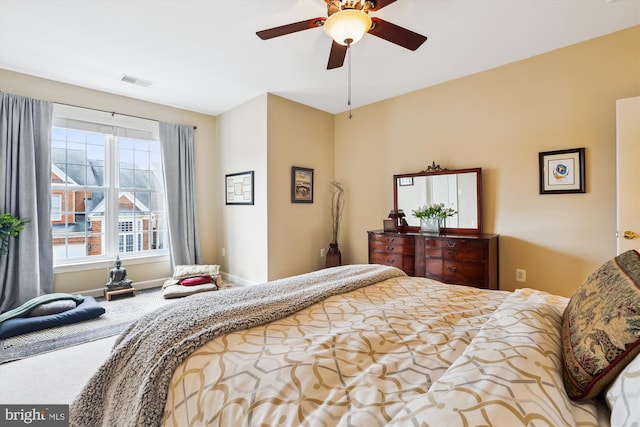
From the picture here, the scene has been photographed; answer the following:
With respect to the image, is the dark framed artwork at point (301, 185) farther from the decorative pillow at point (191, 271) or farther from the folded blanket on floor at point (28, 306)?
the folded blanket on floor at point (28, 306)

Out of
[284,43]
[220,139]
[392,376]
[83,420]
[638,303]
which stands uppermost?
[284,43]

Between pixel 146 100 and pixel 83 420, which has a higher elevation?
pixel 146 100

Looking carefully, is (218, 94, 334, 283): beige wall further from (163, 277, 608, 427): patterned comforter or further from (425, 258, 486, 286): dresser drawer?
(163, 277, 608, 427): patterned comforter

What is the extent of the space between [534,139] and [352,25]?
7.70 ft

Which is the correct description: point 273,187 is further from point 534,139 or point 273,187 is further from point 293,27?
point 534,139

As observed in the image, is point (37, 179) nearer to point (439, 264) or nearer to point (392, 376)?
point (392, 376)

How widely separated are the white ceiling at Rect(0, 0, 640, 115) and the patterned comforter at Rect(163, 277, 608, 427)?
2.26 m

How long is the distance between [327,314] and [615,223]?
9.45ft

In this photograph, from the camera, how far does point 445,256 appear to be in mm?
3092

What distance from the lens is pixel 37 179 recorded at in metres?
3.39

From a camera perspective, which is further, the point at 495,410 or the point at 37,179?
the point at 37,179

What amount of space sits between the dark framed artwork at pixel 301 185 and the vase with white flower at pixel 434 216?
1578mm

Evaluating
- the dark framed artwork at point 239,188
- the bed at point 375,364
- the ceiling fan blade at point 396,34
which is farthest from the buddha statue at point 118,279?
the ceiling fan blade at point 396,34

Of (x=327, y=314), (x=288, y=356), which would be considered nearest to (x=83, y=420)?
(x=288, y=356)
